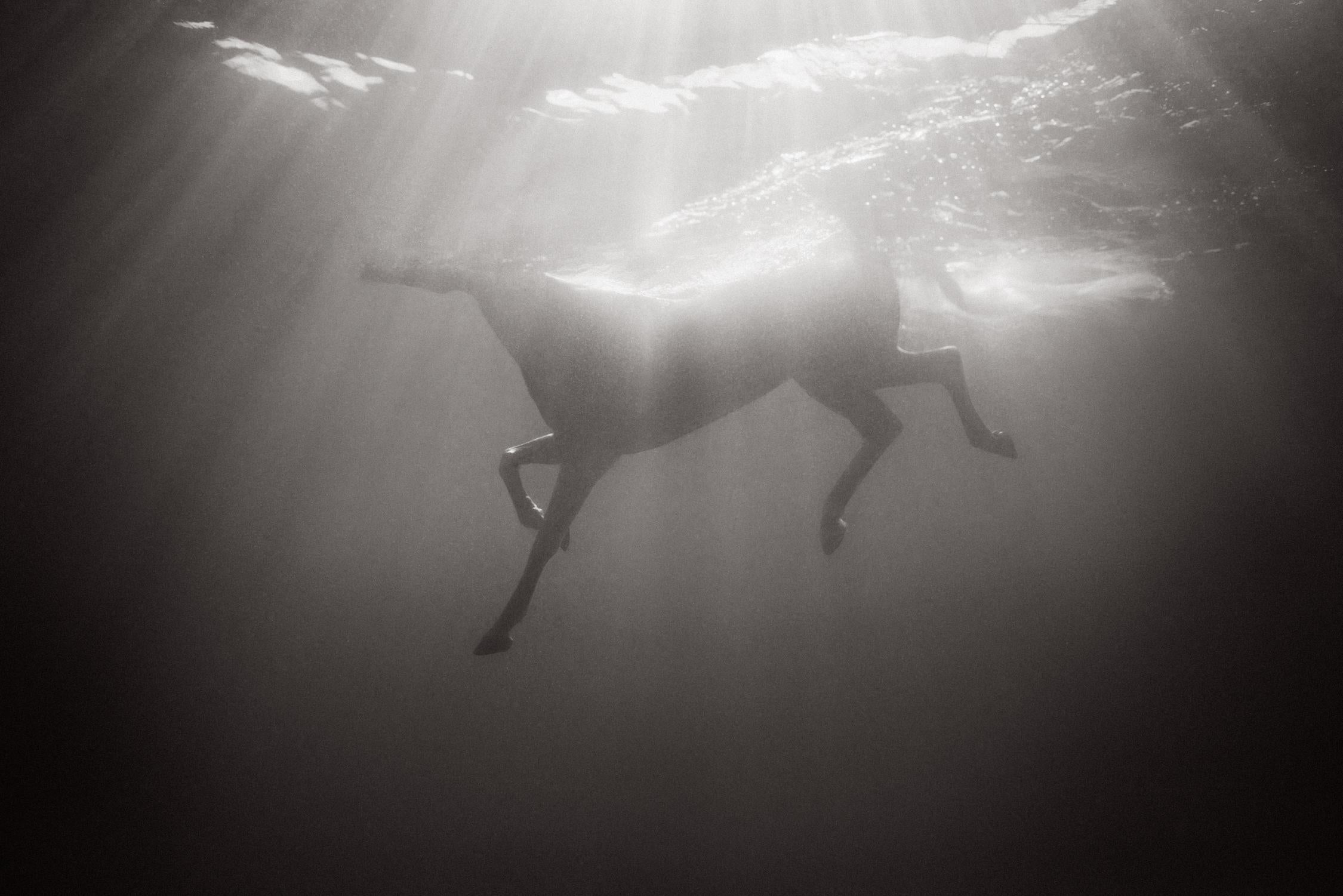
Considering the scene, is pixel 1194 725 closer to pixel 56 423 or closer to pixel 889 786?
pixel 889 786

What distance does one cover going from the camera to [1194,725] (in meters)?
13.3

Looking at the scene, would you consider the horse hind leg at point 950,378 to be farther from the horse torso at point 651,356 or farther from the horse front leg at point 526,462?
the horse front leg at point 526,462

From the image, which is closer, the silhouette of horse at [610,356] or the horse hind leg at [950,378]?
the silhouette of horse at [610,356]

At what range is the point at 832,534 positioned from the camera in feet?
9.95

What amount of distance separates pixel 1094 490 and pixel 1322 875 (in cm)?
1763

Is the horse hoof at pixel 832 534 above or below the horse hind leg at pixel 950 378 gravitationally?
below

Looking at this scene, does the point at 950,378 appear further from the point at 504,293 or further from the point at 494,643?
the point at 494,643

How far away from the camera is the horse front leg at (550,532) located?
2.01 metres

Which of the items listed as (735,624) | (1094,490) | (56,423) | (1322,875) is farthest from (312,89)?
(1094,490)

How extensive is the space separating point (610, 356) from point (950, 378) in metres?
1.78

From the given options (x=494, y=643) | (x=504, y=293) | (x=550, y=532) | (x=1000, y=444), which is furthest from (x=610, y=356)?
(x=1000, y=444)

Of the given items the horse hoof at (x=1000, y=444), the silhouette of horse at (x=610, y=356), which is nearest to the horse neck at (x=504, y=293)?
the silhouette of horse at (x=610, y=356)

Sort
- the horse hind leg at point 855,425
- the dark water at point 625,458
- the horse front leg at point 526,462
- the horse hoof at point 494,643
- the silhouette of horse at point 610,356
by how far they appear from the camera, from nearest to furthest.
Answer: the horse hoof at point 494,643, the silhouette of horse at point 610,356, the horse front leg at point 526,462, the horse hind leg at point 855,425, the dark water at point 625,458

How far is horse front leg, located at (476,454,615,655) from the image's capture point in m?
2.01
